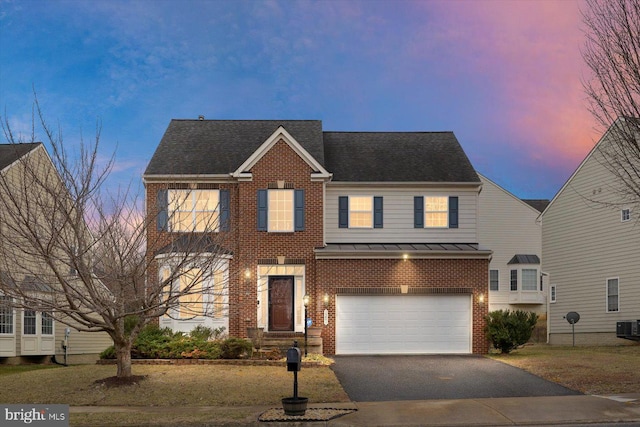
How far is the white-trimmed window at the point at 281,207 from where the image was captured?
95.5 ft

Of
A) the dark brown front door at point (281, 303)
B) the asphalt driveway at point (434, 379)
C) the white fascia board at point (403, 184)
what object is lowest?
the asphalt driveway at point (434, 379)

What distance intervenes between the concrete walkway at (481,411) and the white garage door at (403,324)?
34.8 ft

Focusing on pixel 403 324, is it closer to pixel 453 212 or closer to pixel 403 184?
pixel 453 212

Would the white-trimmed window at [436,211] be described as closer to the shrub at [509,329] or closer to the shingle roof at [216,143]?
the shrub at [509,329]

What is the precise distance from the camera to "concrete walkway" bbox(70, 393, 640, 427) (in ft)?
48.0

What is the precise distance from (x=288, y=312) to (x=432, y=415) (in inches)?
553

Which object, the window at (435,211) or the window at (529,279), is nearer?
the window at (435,211)

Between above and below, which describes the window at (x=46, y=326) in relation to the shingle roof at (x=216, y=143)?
below

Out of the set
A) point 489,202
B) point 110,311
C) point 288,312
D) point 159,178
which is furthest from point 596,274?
point 110,311

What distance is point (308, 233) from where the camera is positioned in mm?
28969

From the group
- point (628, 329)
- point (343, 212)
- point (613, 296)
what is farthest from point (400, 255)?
point (613, 296)

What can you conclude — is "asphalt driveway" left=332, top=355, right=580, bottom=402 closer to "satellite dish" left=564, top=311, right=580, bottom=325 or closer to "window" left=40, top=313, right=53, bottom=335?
"satellite dish" left=564, top=311, right=580, bottom=325

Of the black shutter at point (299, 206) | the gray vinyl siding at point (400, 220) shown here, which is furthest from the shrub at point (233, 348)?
the gray vinyl siding at point (400, 220)

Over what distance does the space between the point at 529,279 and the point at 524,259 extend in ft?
4.69
